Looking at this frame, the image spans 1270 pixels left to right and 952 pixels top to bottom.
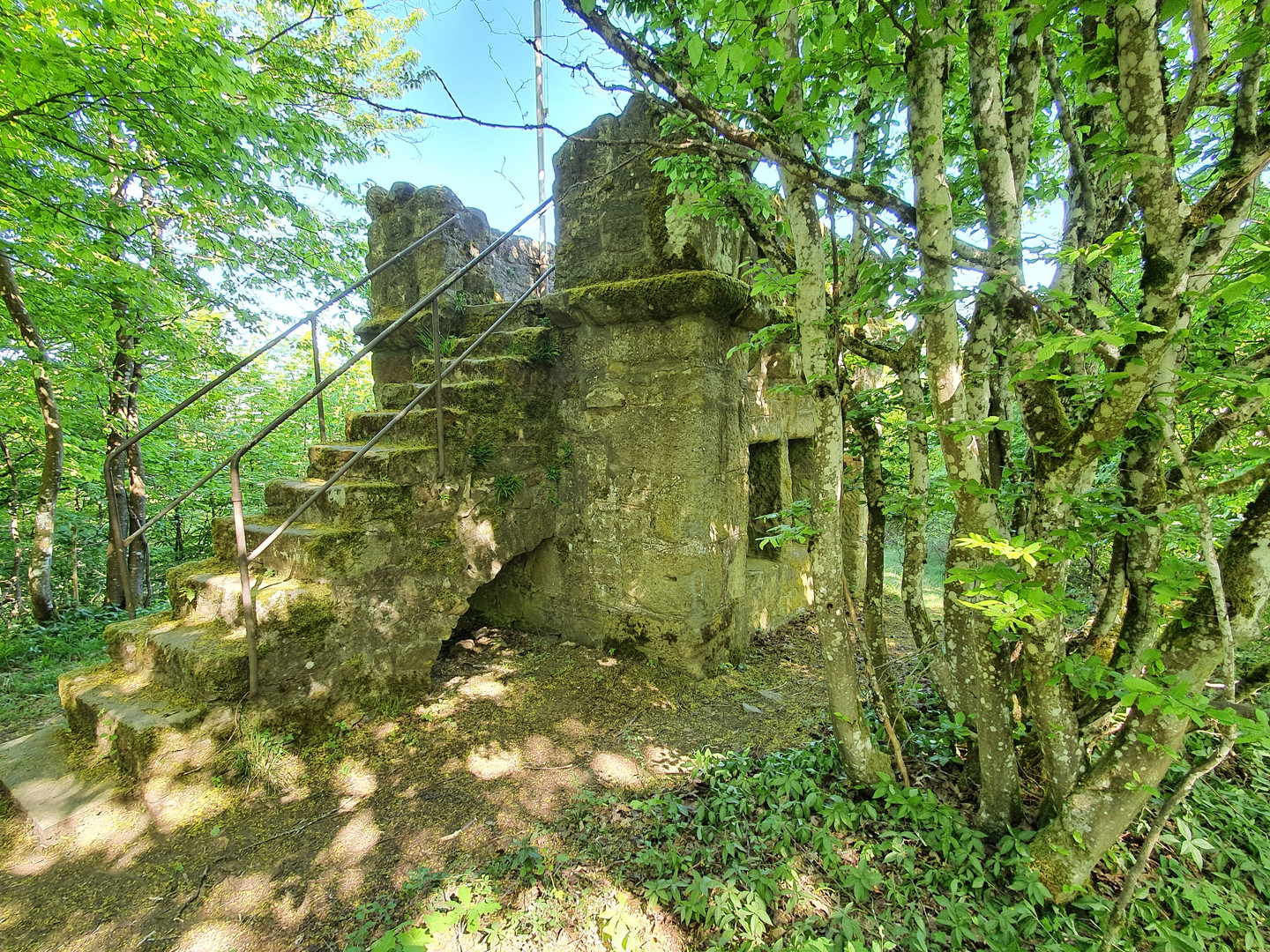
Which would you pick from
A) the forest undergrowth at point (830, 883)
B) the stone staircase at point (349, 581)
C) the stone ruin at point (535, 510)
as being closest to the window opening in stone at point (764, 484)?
the stone ruin at point (535, 510)

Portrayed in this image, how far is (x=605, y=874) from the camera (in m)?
1.97

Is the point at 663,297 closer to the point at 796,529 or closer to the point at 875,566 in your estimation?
the point at 796,529

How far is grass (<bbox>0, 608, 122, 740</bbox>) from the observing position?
368 cm

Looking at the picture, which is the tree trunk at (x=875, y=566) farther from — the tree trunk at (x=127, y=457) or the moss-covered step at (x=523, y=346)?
the tree trunk at (x=127, y=457)

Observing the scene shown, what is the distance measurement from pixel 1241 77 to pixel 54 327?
Result: 8.47m

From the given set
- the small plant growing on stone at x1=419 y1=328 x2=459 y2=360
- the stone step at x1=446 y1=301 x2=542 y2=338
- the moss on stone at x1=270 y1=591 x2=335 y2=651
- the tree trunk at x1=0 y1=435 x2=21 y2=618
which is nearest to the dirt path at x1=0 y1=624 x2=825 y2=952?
the moss on stone at x1=270 y1=591 x2=335 y2=651

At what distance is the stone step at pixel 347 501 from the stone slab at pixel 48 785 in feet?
4.79

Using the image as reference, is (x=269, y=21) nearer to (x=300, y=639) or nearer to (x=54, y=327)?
(x=54, y=327)

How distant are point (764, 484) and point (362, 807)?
12.6ft

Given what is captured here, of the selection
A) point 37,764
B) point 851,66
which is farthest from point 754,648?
point 37,764

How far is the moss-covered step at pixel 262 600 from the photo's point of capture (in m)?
Answer: 2.66

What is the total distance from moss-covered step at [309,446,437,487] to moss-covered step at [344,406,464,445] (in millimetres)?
71

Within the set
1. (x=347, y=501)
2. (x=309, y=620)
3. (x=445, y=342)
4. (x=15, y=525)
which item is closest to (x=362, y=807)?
(x=309, y=620)

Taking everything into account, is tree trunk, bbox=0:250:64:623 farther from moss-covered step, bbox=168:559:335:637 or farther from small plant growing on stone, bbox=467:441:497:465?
small plant growing on stone, bbox=467:441:497:465
